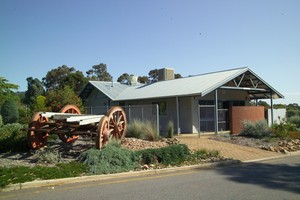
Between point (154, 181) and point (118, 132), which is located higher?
point (118, 132)

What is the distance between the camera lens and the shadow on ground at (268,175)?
310 inches

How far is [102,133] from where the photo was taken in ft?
34.3

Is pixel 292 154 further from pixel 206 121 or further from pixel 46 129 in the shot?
pixel 46 129

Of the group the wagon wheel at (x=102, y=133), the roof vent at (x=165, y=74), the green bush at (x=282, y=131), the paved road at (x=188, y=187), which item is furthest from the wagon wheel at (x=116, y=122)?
the roof vent at (x=165, y=74)

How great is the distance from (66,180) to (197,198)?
132 inches

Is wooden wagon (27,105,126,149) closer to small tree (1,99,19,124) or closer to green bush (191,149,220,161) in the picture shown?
green bush (191,149,220,161)

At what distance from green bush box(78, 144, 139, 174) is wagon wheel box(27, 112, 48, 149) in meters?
2.21

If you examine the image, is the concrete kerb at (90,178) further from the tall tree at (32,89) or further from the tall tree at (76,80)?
the tall tree at (32,89)

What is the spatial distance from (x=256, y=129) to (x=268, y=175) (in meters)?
9.22

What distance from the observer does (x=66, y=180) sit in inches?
313

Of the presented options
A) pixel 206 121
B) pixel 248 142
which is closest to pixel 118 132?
pixel 248 142

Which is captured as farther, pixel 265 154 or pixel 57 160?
pixel 265 154

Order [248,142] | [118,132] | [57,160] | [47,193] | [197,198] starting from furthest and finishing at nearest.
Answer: [248,142] < [118,132] < [57,160] < [47,193] < [197,198]

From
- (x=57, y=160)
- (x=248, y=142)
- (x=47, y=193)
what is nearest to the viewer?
(x=47, y=193)
